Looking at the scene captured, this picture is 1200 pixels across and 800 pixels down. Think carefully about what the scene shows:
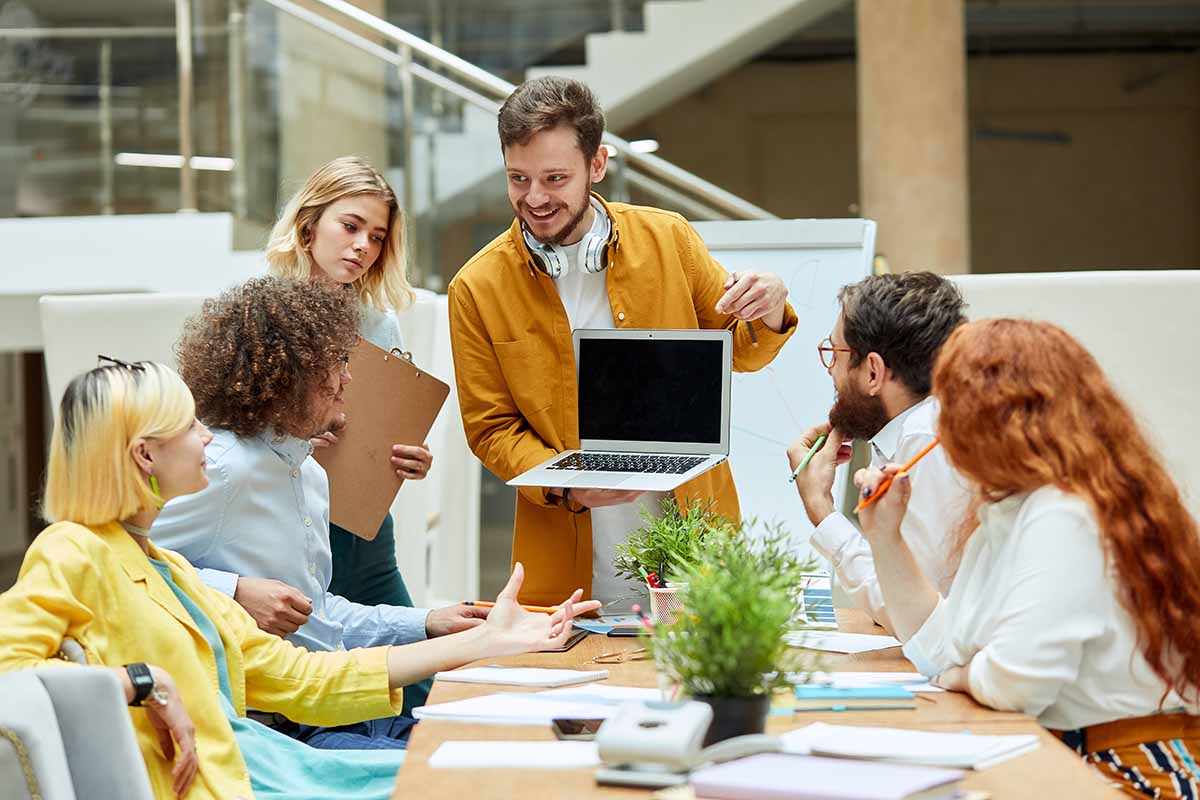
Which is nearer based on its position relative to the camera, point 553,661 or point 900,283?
point 553,661

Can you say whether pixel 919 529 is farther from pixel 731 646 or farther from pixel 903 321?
pixel 731 646

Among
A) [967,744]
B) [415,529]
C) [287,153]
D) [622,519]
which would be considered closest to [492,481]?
[287,153]

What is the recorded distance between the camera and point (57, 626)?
66.8 inches

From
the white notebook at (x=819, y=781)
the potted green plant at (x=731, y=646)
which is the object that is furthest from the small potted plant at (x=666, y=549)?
the white notebook at (x=819, y=781)

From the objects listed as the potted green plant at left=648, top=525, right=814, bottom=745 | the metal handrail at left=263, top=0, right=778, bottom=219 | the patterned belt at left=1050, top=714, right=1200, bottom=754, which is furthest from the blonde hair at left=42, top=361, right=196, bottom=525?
the metal handrail at left=263, top=0, right=778, bottom=219

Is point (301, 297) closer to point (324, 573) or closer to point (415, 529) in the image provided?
point (324, 573)

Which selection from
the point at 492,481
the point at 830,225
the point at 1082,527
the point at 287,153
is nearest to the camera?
the point at 1082,527

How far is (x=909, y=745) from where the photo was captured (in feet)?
4.86

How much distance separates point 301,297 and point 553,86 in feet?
2.16

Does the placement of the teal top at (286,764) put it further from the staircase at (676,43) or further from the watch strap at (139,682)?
the staircase at (676,43)

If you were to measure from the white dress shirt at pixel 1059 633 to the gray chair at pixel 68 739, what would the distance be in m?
1.01

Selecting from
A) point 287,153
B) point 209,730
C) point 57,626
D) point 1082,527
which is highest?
point 287,153

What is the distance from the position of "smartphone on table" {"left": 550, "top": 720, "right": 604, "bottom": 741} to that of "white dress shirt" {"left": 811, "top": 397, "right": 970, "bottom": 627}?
80cm

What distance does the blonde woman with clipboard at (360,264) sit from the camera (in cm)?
289
